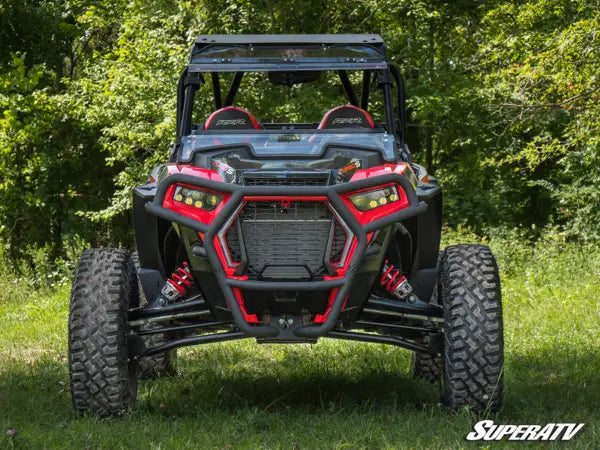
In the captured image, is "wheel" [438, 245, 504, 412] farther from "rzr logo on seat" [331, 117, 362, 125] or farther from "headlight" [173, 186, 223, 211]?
"rzr logo on seat" [331, 117, 362, 125]

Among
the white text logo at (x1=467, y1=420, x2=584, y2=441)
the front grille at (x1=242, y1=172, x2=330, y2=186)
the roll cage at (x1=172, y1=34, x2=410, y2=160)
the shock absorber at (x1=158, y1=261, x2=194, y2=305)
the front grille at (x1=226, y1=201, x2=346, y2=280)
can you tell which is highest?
the roll cage at (x1=172, y1=34, x2=410, y2=160)

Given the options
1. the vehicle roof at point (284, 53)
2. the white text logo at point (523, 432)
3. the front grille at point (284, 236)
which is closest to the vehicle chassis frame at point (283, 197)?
the front grille at point (284, 236)

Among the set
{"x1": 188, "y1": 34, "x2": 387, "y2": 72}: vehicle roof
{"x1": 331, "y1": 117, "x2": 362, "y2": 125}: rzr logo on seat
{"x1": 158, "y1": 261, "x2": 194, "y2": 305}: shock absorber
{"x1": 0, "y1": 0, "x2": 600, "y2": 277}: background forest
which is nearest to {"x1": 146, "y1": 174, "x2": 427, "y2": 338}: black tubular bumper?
{"x1": 158, "y1": 261, "x2": 194, "y2": 305}: shock absorber

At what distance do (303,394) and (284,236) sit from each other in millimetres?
1579

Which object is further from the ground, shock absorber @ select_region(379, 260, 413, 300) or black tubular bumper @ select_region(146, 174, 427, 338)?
black tubular bumper @ select_region(146, 174, 427, 338)

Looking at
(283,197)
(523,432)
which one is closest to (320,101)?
(283,197)

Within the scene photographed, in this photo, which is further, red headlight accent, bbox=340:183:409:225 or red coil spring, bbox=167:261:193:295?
red coil spring, bbox=167:261:193:295

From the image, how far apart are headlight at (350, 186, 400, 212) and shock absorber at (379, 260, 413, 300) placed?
1.73 feet

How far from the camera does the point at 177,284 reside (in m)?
5.60

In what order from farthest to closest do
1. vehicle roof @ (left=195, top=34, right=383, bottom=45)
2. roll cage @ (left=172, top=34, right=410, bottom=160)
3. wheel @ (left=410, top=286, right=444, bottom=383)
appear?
1. wheel @ (left=410, top=286, right=444, bottom=383)
2. vehicle roof @ (left=195, top=34, right=383, bottom=45)
3. roll cage @ (left=172, top=34, right=410, bottom=160)

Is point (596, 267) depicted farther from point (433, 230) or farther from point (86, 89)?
point (86, 89)

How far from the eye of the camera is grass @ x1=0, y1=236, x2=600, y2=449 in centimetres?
475

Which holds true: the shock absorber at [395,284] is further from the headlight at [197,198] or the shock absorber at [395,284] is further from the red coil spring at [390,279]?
the headlight at [197,198]

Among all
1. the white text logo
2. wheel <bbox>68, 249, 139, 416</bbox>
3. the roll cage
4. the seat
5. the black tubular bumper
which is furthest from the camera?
the seat
